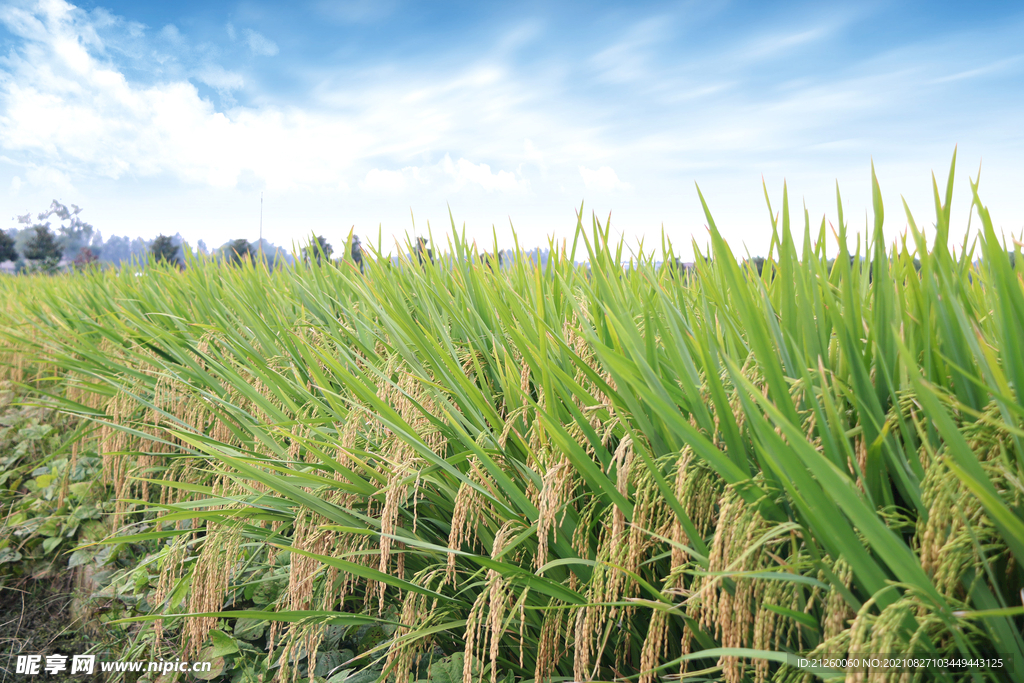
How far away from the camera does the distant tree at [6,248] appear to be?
29000mm

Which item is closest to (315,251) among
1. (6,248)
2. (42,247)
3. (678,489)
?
(678,489)

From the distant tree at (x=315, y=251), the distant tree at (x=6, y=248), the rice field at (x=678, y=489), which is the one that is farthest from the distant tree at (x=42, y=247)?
the rice field at (x=678, y=489)

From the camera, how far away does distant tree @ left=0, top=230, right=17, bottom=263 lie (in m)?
29.0

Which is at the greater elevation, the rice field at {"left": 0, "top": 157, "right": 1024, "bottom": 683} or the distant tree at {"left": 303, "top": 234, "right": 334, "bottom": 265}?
the distant tree at {"left": 303, "top": 234, "right": 334, "bottom": 265}

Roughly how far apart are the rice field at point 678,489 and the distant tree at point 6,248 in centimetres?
3728

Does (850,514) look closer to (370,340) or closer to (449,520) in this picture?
(449,520)

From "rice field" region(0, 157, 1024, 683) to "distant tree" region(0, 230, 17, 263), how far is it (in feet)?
122

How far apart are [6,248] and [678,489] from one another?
39767 millimetres

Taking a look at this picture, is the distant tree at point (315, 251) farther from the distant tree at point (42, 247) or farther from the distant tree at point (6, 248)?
the distant tree at point (6, 248)

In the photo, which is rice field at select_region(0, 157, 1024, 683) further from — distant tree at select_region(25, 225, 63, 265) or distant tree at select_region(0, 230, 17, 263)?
distant tree at select_region(0, 230, 17, 263)

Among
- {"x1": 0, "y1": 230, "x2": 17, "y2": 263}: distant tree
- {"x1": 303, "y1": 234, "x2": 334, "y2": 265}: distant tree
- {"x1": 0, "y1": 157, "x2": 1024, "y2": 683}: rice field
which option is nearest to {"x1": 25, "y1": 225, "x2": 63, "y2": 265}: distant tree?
{"x1": 0, "y1": 230, "x2": 17, "y2": 263}: distant tree

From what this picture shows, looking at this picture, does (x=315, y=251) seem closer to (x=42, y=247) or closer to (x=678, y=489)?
(x=678, y=489)

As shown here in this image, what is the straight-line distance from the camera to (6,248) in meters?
29.4

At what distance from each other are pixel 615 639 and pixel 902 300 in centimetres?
103
